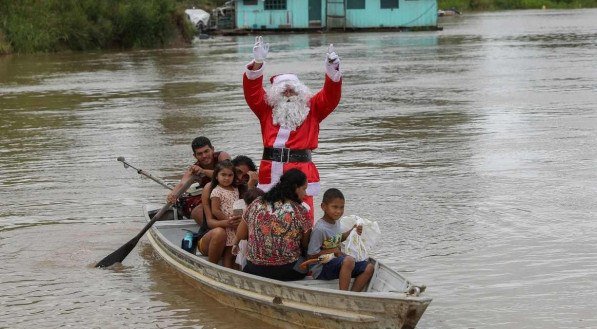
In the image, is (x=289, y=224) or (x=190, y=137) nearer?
(x=289, y=224)

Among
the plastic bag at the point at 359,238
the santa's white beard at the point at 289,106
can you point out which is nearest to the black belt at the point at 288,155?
the santa's white beard at the point at 289,106

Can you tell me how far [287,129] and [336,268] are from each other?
1.52m

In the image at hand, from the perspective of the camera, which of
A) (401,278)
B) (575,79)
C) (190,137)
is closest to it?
(401,278)

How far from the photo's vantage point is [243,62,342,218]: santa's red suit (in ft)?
26.8

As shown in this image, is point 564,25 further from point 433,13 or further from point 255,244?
point 255,244

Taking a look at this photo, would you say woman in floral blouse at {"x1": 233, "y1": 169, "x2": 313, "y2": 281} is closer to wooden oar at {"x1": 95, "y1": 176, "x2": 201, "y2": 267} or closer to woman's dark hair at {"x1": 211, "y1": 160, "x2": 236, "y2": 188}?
woman's dark hair at {"x1": 211, "y1": 160, "x2": 236, "y2": 188}

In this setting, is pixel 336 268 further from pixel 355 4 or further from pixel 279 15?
pixel 279 15

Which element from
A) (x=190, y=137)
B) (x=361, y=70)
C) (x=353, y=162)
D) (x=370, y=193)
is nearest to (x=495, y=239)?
(x=370, y=193)

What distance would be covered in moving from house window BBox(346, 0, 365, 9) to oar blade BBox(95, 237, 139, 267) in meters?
47.3

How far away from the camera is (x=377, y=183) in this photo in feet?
41.2

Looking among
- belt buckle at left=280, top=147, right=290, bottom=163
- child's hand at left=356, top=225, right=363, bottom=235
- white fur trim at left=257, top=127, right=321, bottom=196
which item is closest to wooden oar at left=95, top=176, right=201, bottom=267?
white fur trim at left=257, top=127, right=321, bottom=196

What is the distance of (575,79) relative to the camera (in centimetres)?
2509

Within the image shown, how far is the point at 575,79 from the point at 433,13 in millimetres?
31090

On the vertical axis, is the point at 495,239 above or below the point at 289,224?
below
